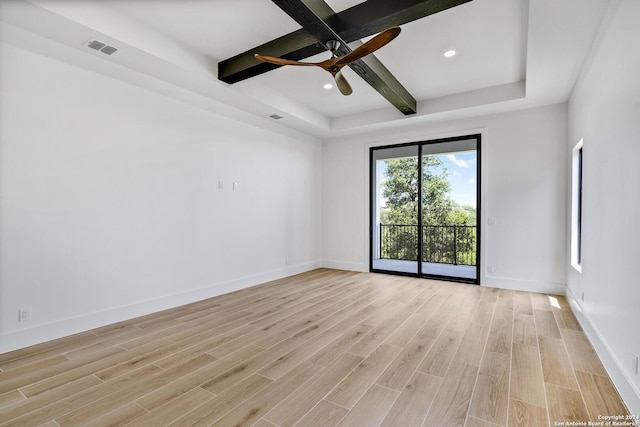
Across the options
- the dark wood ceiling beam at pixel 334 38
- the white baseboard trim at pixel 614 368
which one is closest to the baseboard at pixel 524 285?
the white baseboard trim at pixel 614 368

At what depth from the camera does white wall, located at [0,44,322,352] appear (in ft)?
8.97

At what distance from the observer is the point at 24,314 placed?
274 cm

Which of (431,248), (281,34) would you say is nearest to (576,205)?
(431,248)

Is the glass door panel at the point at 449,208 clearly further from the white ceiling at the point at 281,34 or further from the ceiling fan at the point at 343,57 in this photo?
the ceiling fan at the point at 343,57

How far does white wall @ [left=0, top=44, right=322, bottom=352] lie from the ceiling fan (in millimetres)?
1940

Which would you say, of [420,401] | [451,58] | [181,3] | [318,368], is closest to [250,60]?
[181,3]

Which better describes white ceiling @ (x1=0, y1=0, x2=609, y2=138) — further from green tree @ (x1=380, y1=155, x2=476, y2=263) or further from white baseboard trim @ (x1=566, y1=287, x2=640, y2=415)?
white baseboard trim @ (x1=566, y1=287, x2=640, y2=415)

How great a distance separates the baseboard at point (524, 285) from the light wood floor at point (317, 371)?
750mm

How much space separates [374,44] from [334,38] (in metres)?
0.61

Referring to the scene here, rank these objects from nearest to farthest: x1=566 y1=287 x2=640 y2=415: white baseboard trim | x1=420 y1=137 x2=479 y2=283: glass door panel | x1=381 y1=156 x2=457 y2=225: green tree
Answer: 1. x1=566 y1=287 x2=640 y2=415: white baseboard trim
2. x1=420 y1=137 x2=479 y2=283: glass door panel
3. x1=381 y1=156 x2=457 y2=225: green tree

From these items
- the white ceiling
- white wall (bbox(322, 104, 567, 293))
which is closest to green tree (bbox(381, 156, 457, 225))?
white wall (bbox(322, 104, 567, 293))

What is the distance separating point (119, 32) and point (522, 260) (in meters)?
5.75

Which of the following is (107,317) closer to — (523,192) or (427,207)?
(523,192)

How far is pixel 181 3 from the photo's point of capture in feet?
8.64
